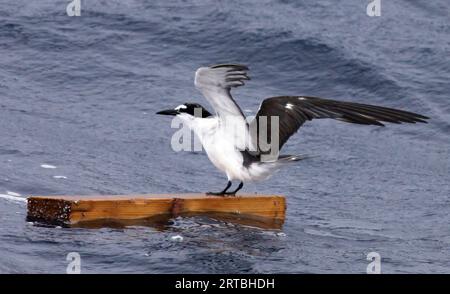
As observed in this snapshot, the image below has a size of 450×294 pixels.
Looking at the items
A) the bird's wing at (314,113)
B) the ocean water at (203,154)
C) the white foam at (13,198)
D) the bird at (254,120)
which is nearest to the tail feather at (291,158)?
the bird at (254,120)

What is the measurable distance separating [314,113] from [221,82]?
110cm

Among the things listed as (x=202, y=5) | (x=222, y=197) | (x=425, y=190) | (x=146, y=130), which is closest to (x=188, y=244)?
(x=222, y=197)

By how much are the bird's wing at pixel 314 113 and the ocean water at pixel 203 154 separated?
129 centimetres

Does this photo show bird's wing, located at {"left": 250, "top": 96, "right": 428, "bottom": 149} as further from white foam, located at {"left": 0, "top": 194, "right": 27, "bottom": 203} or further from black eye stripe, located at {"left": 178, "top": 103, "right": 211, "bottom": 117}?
white foam, located at {"left": 0, "top": 194, "right": 27, "bottom": 203}

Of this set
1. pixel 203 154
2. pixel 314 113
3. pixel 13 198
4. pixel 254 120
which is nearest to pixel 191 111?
pixel 254 120

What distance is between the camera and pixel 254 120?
1272cm

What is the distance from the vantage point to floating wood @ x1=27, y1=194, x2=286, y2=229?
12422 millimetres

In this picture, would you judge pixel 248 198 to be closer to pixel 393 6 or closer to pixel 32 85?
pixel 32 85

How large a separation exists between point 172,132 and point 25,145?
2444 millimetres

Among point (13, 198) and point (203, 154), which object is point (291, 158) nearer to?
point (13, 198)

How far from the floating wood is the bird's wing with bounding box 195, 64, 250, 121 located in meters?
1.10

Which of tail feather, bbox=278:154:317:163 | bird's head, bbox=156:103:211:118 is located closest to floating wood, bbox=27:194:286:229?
tail feather, bbox=278:154:317:163

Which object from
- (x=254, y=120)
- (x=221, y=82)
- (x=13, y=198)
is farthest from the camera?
(x=13, y=198)

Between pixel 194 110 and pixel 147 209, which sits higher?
pixel 194 110
